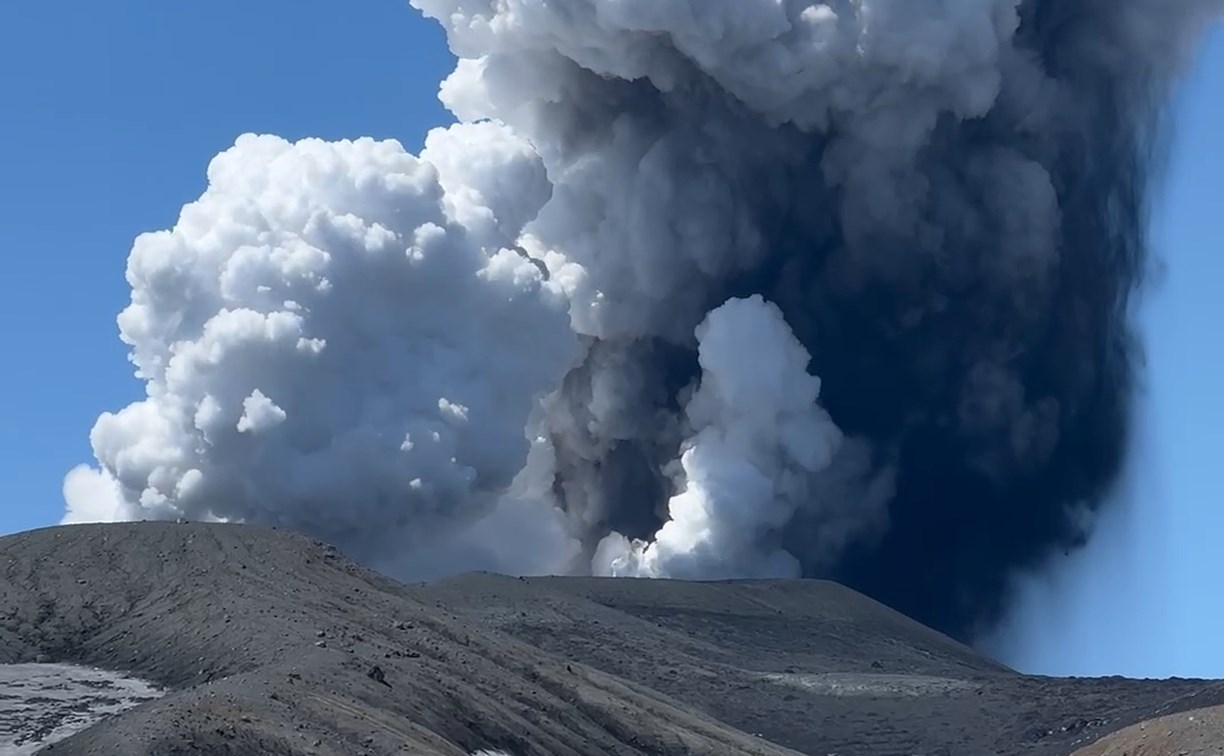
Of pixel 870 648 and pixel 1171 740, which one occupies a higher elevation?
pixel 870 648

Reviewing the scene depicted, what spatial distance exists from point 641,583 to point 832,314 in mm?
16094

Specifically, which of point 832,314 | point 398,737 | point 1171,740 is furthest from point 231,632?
point 832,314

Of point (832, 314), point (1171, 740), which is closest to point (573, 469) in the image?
point (832, 314)

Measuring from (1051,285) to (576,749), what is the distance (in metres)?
45.4

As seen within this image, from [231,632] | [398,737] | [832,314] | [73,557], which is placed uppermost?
[832,314]

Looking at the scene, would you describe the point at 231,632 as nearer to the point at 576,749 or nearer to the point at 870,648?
the point at 576,749

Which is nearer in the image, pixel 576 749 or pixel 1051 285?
pixel 576 749

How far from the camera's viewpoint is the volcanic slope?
3438 centimetres

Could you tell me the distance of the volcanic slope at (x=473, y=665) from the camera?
34375mm

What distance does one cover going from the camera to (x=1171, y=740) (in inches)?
1585

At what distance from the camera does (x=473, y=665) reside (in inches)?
1654

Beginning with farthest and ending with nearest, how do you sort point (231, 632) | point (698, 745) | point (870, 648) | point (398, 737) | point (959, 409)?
point (959, 409), point (870, 648), point (698, 745), point (231, 632), point (398, 737)

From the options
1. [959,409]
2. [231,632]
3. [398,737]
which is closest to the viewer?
[398,737]

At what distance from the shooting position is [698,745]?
4378cm
